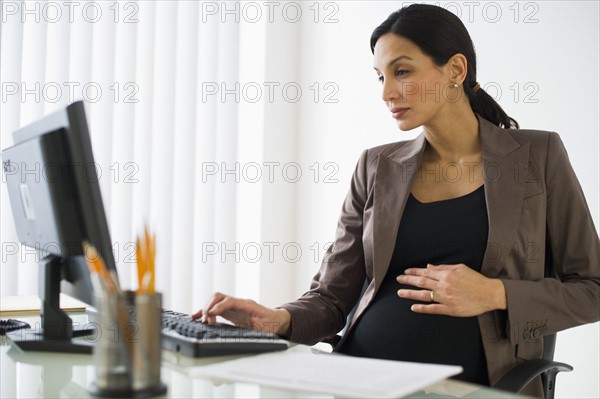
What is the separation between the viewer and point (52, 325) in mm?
1345

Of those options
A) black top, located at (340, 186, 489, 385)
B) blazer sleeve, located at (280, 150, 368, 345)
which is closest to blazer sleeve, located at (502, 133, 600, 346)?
black top, located at (340, 186, 489, 385)

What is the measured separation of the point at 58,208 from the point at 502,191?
109 cm

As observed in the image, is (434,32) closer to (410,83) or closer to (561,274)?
(410,83)

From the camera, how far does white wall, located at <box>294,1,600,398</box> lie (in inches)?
98.2

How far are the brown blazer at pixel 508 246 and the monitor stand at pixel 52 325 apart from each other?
58 cm

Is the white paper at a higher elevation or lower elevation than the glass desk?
higher

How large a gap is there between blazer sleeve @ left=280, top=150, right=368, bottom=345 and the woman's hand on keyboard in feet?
0.25

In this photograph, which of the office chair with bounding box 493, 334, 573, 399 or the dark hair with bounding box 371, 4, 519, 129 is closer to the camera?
the office chair with bounding box 493, 334, 573, 399

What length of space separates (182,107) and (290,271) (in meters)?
1.18

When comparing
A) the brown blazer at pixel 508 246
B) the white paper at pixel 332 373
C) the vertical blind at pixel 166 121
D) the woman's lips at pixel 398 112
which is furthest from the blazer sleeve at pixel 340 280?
the vertical blind at pixel 166 121

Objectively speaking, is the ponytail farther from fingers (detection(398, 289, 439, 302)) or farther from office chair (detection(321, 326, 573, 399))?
office chair (detection(321, 326, 573, 399))

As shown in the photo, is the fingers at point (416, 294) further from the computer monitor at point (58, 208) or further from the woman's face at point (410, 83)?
the computer monitor at point (58, 208)

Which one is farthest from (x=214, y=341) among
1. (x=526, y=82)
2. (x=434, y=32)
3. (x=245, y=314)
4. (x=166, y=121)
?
(x=166, y=121)

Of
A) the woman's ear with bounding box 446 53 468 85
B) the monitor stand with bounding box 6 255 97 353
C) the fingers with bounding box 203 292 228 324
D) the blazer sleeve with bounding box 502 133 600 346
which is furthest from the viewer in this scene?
the woman's ear with bounding box 446 53 468 85
